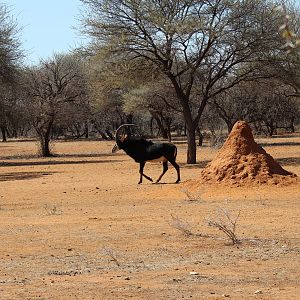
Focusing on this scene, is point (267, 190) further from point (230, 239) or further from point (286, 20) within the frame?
point (286, 20)

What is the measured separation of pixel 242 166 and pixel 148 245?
9821 millimetres

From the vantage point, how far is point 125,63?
3531 centimetres

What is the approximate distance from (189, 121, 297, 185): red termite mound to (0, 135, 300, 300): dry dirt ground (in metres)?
0.48

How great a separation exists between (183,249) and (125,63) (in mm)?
24779

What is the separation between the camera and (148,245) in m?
11.7

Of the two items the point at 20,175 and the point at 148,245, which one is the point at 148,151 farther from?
the point at 148,245

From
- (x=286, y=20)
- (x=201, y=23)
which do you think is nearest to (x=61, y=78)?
(x=201, y=23)

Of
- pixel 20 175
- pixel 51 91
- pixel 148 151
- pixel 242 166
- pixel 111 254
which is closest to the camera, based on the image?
pixel 111 254

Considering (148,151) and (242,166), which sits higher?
(148,151)

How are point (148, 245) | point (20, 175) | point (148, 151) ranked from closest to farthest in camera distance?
point (148, 245) → point (148, 151) → point (20, 175)

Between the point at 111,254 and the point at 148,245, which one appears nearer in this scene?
the point at 111,254

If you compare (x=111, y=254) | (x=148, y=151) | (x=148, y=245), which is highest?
(x=148, y=151)

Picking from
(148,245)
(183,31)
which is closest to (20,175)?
(183,31)

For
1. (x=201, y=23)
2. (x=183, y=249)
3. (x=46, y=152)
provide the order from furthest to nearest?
(x=46, y=152), (x=201, y=23), (x=183, y=249)
